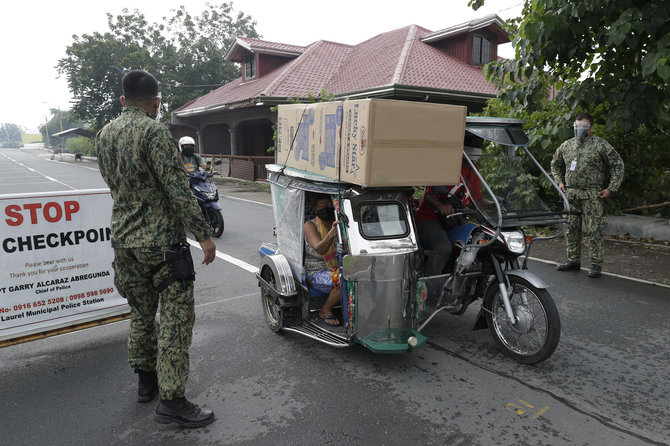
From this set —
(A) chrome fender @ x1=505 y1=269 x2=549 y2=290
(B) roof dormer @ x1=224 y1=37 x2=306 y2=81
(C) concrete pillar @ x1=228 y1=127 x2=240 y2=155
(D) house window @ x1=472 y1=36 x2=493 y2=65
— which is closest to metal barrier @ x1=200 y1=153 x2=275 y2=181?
(C) concrete pillar @ x1=228 y1=127 x2=240 y2=155

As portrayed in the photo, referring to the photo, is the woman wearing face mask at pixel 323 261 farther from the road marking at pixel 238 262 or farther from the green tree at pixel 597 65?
the green tree at pixel 597 65

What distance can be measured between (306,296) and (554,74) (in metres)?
5.17

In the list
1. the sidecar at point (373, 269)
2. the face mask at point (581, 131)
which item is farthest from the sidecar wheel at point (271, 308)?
the face mask at point (581, 131)

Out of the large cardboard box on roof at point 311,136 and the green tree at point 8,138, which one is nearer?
the large cardboard box on roof at point 311,136

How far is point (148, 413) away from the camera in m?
3.13

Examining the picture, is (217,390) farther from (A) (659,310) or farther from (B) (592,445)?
(A) (659,310)

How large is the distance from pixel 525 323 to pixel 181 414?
2596 millimetres

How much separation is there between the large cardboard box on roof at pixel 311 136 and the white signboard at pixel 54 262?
5.67ft

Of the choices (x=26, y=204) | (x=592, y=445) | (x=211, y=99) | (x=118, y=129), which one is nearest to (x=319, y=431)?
(x=592, y=445)

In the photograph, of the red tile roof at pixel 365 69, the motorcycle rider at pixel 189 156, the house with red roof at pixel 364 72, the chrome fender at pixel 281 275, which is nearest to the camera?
the chrome fender at pixel 281 275

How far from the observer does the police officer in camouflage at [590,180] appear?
20.3 ft

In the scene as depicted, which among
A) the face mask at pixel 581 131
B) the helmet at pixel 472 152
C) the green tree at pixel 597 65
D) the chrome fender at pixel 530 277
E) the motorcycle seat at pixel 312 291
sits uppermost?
the green tree at pixel 597 65

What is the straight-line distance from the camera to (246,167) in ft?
73.6

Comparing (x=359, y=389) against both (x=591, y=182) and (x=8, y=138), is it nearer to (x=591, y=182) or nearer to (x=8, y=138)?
(x=591, y=182)
